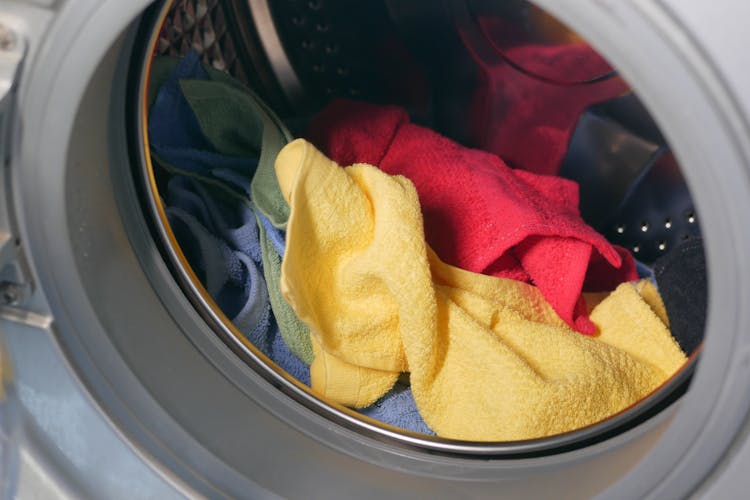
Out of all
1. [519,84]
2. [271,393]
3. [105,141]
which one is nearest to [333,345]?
[271,393]

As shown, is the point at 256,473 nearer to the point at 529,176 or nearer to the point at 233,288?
the point at 233,288

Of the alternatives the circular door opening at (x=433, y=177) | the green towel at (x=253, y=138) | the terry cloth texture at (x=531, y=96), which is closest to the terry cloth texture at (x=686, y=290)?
the circular door opening at (x=433, y=177)

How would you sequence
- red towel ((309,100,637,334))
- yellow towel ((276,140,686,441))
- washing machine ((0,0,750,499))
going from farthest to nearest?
1. red towel ((309,100,637,334))
2. yellow towel ((276,140,686,441))
3. washing machine ((0,0,750,499))

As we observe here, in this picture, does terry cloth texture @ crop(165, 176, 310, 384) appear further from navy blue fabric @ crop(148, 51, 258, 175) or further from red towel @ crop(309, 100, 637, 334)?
red towel @ crop(309, 100, 637, 334)

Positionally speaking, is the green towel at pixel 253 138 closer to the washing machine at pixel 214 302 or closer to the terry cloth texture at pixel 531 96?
the washing machine at pixel 214 302

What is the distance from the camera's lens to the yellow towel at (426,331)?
2.31ft

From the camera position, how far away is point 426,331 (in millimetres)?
716

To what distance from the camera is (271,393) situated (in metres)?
0.76

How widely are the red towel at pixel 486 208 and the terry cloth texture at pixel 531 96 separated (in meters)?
0.06

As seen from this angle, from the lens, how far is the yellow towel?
704 millimetres

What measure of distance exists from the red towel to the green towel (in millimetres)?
94

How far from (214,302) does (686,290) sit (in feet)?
1.49

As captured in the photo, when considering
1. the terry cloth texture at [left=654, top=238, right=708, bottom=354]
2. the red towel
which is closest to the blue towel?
the red towel

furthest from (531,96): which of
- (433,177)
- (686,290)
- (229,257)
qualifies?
(229,257)
